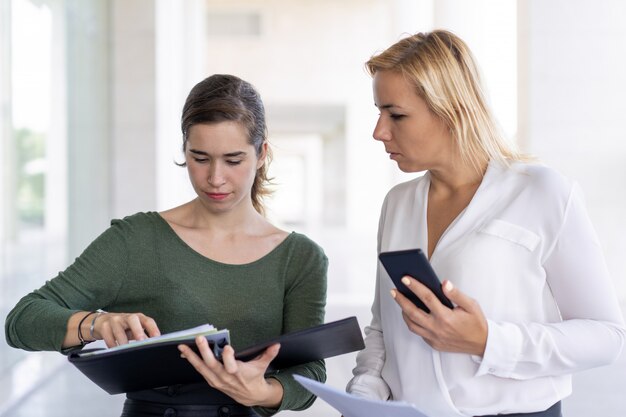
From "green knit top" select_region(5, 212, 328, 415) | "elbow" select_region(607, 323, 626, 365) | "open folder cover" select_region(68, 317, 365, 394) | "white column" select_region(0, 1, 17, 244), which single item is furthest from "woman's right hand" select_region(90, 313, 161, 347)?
"white column" select_region(0, 1, 17, 244)

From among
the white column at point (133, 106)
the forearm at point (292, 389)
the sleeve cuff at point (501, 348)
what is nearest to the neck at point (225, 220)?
the forearm at point (292, 389)

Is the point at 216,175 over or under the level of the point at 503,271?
over

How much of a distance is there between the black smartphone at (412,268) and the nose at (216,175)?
0.59 metres

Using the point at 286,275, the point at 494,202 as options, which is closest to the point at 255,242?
the point at 286,275

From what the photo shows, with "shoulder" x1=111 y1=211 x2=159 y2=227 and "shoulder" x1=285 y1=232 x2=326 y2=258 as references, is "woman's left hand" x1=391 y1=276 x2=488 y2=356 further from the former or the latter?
"shoulder" x1=111 y1=211 x2=159 y2=227

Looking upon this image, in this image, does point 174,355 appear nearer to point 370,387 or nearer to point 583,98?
point 370,387

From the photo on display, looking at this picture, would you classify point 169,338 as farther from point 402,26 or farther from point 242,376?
point 402,26

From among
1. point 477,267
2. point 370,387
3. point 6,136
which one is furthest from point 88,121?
point 477,267

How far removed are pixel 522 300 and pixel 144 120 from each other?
6.19 m

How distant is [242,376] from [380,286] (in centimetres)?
47

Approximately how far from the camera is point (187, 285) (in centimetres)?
218

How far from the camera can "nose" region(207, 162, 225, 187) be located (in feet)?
6.91

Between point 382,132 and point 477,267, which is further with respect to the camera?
point 382,132

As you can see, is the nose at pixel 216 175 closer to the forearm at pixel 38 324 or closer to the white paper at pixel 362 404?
the forearm at pixel 38 324
